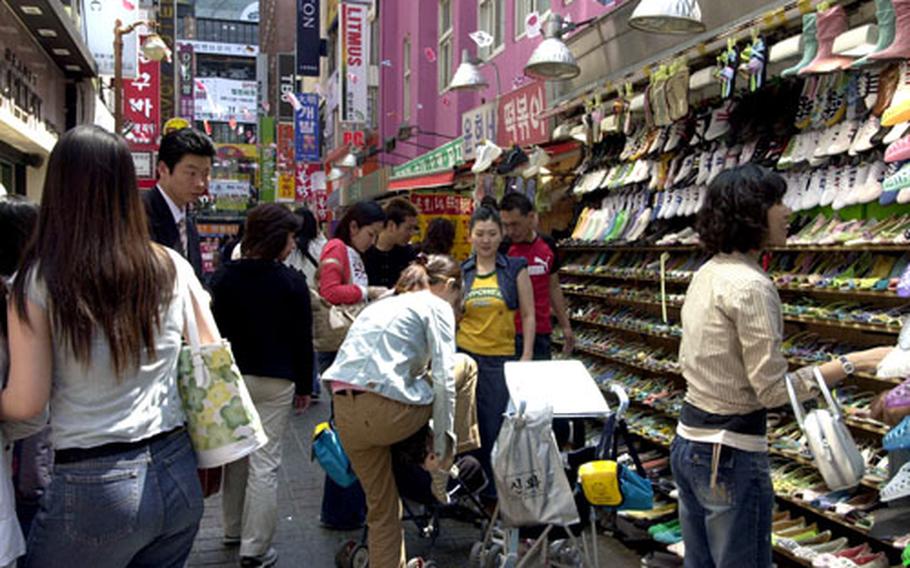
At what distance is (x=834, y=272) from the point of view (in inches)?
185

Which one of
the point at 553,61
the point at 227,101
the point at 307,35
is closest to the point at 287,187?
the point at 307,35

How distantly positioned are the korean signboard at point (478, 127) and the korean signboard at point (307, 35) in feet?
65.2

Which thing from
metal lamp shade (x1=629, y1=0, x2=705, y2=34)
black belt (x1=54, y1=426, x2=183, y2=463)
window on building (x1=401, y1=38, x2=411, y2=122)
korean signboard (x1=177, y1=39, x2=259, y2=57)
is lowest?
black belt (x1=54, y1=426, x2=183, y2=463)

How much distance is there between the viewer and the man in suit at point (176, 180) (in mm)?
3918

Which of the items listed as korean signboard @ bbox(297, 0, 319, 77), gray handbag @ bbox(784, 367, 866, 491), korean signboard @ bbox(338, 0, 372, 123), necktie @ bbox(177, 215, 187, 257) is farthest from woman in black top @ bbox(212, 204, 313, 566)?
korean signboard @ bbox(297, 0, 319, 77)

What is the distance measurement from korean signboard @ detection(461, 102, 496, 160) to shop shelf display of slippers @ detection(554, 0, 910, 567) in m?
2.78

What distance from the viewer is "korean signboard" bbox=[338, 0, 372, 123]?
22.2m

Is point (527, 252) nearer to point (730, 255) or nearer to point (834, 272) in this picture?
point (834, 272)

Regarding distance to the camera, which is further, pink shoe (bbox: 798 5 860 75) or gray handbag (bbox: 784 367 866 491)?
pink shoe (bbox: 798 5 860 75)

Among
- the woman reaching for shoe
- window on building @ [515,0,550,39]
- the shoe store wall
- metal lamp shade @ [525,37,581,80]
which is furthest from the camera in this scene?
window on building @ [515,0,550,39]

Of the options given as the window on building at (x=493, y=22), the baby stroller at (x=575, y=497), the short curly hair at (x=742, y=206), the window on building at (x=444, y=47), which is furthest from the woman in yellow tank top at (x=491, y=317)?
the window on building at (x=444, y=47)

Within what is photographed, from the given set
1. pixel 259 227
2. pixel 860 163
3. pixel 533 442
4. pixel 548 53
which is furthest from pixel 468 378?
A: pixel 548 53

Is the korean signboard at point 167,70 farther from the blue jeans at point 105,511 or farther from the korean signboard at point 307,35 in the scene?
the blue jeans at point 105,511

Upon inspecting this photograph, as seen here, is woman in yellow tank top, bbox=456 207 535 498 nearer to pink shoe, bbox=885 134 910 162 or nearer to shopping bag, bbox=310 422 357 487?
shopping bag, bbox=310 422 357 487
